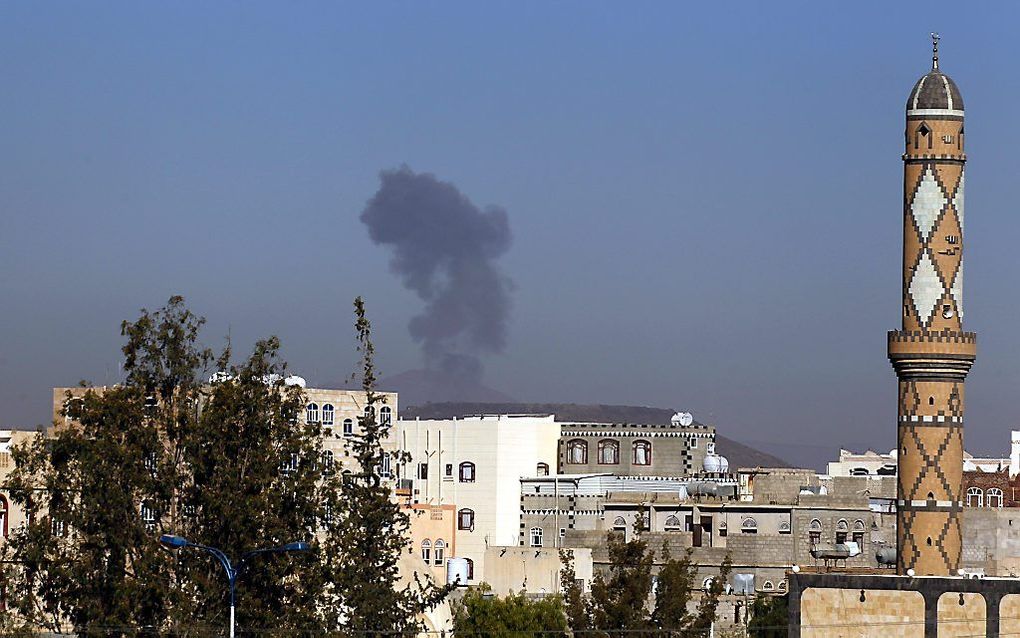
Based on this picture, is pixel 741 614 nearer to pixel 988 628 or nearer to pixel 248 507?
pixel 988 628

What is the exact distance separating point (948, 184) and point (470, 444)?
3511cm

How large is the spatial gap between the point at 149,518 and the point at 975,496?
205 feet

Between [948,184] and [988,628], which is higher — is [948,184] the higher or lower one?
the higher one

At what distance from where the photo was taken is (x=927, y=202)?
282ft

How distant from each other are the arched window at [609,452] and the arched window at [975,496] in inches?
680

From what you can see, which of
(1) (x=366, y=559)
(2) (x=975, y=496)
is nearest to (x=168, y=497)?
(1) (x=366, y=559)

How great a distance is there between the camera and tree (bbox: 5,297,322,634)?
2562 inches

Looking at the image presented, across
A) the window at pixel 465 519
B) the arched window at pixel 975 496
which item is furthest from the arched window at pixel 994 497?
the window at pixel 465 519

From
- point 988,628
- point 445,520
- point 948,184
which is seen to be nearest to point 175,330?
point 988,628

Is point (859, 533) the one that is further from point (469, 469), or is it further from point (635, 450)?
point (469, 469)

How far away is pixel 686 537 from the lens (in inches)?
4144

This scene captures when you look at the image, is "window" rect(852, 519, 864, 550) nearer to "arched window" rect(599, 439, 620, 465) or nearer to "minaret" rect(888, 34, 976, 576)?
"arched window" rect(599, 439, 620, 465)

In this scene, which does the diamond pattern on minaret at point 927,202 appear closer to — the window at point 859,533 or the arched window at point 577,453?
the window at point 859,533

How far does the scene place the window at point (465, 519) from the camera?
113 m
